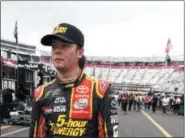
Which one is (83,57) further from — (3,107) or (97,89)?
(3,107)

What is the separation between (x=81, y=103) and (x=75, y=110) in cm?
6

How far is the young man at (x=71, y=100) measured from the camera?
316 centimetres

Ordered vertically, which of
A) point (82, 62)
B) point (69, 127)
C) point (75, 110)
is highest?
point (82, 62)

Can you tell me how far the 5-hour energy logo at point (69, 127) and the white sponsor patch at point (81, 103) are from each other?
0.33ft

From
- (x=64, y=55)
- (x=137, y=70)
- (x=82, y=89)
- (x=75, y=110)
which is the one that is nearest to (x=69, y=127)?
(x=75, y=110)

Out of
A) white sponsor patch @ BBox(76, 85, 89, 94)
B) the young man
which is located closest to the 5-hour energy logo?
the young man

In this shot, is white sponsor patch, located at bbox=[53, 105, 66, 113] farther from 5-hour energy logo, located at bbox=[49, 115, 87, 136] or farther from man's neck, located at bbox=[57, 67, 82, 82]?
man's neck, located at bbox=[57, 67, 82, 82]

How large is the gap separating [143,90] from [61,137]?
73149mm

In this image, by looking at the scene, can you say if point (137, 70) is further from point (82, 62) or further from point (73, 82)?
point (73, 82)

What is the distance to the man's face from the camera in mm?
3176

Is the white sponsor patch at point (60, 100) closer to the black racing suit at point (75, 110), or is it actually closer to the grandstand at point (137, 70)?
the black racing suit at point (75, 110)

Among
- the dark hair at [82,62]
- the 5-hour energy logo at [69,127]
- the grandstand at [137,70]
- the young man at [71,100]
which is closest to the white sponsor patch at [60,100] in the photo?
the young man at [71,100]

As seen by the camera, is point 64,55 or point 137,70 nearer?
point 64,55

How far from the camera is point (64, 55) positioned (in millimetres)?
3180
